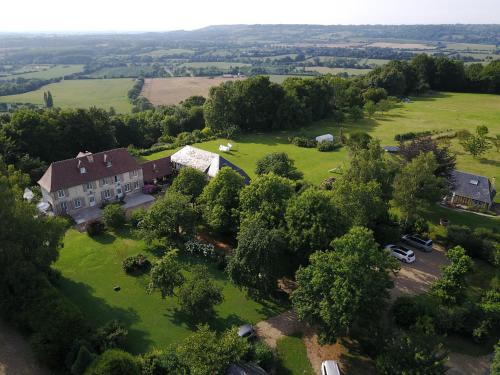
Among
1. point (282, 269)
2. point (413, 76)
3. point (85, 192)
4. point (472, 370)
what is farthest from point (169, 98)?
point (472, 370)

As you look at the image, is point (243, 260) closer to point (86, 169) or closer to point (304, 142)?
point (86, 169)

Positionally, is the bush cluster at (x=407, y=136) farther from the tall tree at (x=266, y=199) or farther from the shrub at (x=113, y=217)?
the shrub at (x=113, y=217)

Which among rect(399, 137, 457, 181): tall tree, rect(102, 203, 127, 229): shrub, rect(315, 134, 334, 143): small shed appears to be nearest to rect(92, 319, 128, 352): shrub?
rect(102, 203, 127, 229): shrub

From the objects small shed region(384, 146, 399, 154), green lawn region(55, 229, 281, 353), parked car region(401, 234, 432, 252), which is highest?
small shed region(384, 146, 399, 154)

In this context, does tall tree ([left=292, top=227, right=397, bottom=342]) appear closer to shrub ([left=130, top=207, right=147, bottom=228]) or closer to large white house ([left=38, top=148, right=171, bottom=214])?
shrub ([left=130, top=207, right=147, bottom=228])

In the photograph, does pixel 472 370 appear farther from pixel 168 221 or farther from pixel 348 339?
pixel 168 221

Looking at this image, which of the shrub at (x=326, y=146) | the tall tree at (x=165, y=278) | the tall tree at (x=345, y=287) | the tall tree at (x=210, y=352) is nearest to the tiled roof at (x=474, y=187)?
the shrub at (x=326, y=146)
